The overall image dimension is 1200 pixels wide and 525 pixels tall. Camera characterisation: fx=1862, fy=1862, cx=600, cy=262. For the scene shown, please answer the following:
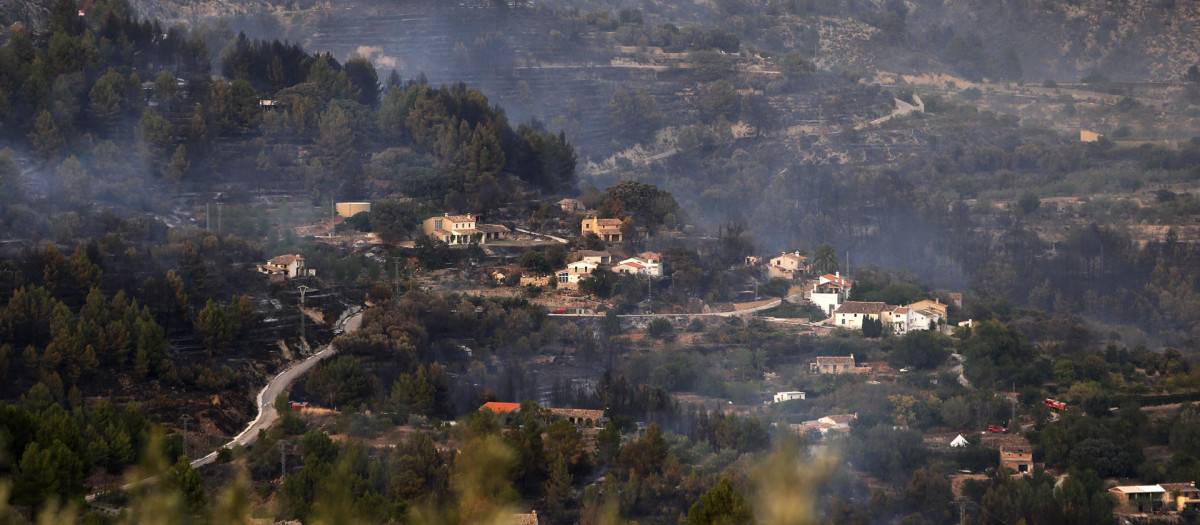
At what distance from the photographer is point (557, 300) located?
165 feet

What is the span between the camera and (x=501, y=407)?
40.4 m

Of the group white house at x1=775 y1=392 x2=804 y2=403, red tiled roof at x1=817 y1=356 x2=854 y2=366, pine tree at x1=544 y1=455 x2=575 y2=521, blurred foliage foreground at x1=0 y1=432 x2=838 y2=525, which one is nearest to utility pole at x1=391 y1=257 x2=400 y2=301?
white house at x1=775 y1=392 x2=804 y2=403

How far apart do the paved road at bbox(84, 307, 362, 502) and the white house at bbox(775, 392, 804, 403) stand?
1024 cm

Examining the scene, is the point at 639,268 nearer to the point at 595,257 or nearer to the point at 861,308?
the point at 595,257

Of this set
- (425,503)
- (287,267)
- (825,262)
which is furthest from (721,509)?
(825,262)

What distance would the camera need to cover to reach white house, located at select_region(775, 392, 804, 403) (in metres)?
44.0

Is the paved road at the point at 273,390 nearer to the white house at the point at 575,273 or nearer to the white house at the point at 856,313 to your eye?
the white house at the point at 575,273

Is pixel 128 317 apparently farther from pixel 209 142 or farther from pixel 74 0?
A: pixel 74 0

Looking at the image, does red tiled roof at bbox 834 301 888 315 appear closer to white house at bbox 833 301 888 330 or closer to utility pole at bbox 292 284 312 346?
white house at bbox 833 301 888 330

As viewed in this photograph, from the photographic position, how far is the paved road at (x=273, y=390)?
36.7m

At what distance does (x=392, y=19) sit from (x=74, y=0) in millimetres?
29176

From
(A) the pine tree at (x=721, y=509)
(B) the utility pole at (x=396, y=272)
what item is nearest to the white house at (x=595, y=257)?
(B) the utility pole at (x=396, y=272)

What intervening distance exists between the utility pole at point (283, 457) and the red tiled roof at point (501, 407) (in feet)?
18.0

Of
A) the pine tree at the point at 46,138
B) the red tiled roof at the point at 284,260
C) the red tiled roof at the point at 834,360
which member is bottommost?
the red tiled roof at the point at 834,360
